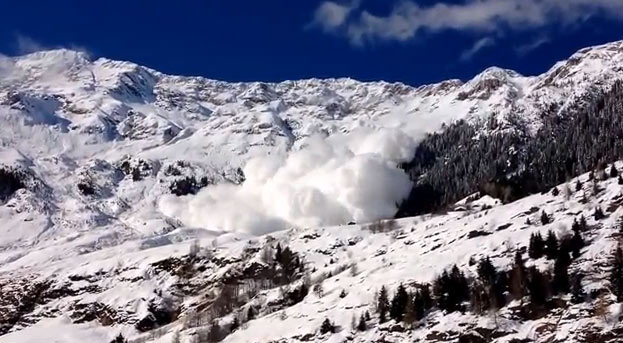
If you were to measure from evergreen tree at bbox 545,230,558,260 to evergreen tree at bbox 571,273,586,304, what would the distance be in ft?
28.7

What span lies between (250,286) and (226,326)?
35.7 m

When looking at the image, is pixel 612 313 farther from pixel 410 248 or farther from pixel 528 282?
pixel 410 248

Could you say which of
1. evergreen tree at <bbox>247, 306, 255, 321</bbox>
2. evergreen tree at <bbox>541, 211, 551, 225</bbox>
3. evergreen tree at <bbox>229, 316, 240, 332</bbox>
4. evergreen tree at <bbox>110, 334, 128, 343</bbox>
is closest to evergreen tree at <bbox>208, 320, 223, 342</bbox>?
evergreen tree at <bbox>229, 316, 240, 332</bbox>

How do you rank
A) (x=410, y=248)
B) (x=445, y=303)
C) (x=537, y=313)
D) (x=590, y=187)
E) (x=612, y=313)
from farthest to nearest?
(x=410, y=248) < (x=590, y=187) < (x=445, y=303) < (x=537, y=313) < (x=612, y=313)

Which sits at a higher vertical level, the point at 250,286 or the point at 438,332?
the point at 250,286

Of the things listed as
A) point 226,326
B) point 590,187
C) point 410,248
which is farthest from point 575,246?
point 226,326

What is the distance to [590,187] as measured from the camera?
162 m

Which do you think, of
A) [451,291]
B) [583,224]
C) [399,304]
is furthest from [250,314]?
[583,224]

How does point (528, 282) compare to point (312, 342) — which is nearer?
point (528, 282)

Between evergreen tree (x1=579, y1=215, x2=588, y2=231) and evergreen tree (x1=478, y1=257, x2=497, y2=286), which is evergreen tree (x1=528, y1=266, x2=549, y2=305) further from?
evergreen tree (x1=579, y1=215, x2=588, y2=231)

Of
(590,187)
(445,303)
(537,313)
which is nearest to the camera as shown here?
(537,313)

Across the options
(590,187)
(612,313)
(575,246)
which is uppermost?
(590,187)

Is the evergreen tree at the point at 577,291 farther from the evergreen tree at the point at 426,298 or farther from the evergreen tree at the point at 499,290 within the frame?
the evergreen tree at the point at 426,298

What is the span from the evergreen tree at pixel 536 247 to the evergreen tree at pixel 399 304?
69.2 feet
